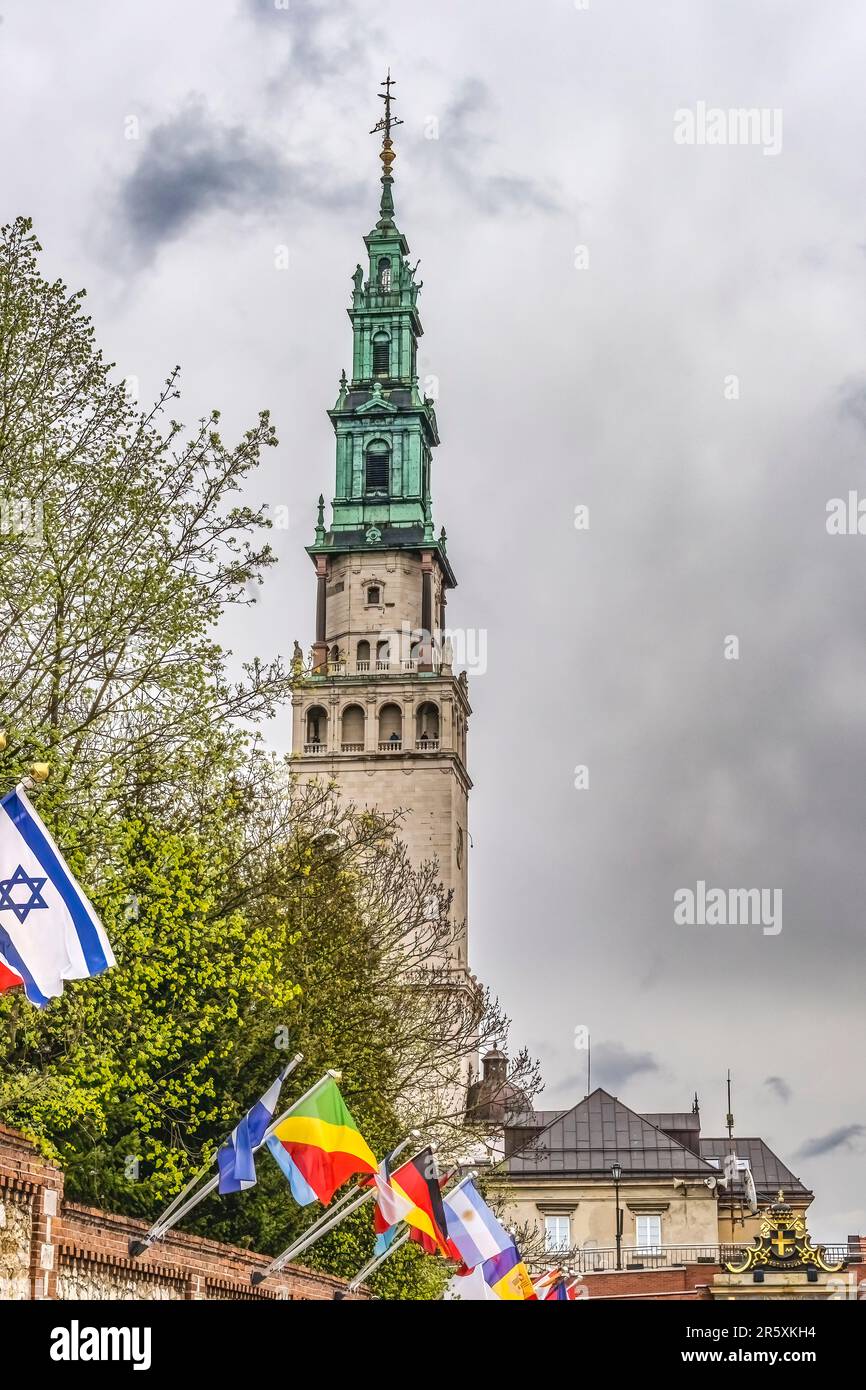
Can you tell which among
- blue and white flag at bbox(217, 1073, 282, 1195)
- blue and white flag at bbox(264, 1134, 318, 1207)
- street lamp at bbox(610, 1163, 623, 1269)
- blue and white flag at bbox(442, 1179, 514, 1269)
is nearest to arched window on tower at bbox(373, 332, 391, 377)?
street lamp at bbox(610, 1163, 623, 1269)

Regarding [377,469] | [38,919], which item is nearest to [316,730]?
[377,469]

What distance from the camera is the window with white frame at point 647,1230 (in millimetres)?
92500

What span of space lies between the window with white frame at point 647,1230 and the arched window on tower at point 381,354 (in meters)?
52.4

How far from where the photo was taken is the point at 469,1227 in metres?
39.8

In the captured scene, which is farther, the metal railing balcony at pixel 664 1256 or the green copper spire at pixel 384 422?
the green copper spire at pixel 384 422

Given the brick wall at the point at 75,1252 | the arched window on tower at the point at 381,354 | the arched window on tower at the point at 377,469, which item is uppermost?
the arched window on tower at the point at 381,354

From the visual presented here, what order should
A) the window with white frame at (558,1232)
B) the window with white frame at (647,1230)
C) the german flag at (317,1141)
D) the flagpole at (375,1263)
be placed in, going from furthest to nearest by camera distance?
the window with white frame at (558,1232)
the window with white frame at (647,1230)
the flagpole at (375,1263)
the german flag at (317,1141)

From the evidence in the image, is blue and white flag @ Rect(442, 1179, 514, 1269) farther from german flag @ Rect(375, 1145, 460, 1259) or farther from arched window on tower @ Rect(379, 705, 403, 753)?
arched window on tower @ Rect(379, 705, 403, 753)

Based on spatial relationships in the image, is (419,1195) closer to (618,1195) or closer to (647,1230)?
(618,1195)

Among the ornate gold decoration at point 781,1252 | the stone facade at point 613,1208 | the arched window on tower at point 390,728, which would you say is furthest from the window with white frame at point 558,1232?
the arched window on tower at point 390,728

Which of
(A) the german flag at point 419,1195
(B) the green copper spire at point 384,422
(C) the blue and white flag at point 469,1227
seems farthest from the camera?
(B) the green copper spire at point 384,422

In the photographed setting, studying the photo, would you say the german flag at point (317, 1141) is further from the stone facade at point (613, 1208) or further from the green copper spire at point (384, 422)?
the green copper spire at point (384, 422)

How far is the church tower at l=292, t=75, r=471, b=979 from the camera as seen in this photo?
371ft

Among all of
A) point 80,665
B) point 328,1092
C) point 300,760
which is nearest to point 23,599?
point 80,665
